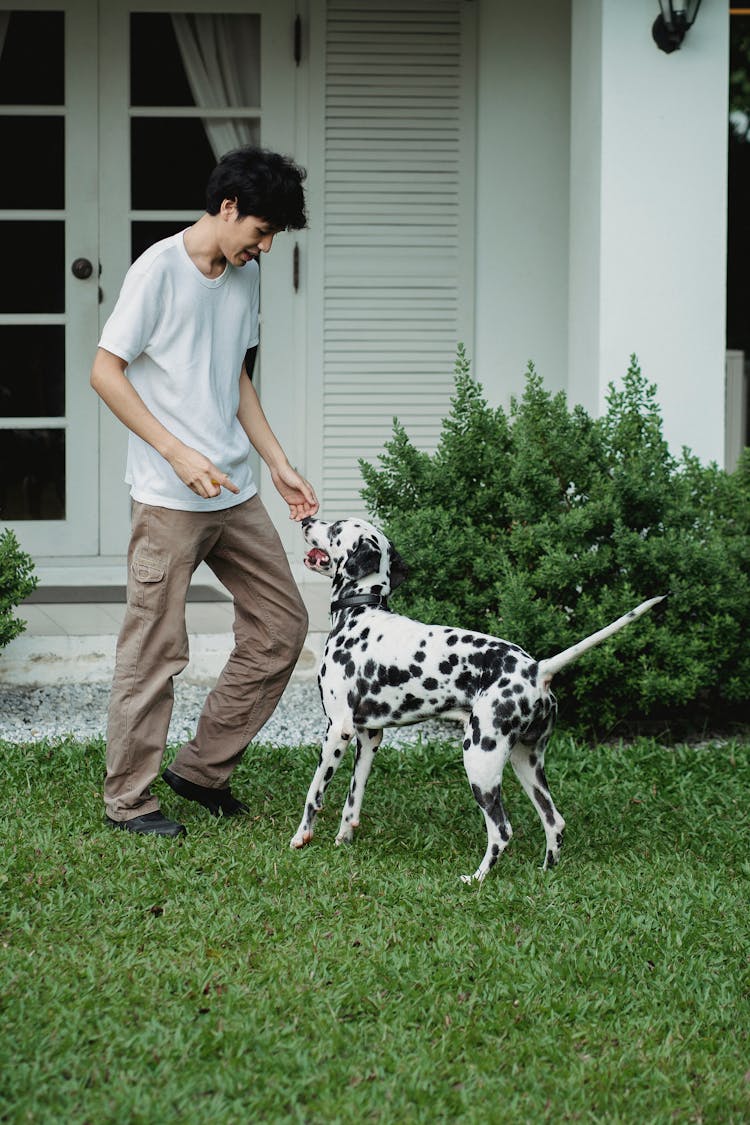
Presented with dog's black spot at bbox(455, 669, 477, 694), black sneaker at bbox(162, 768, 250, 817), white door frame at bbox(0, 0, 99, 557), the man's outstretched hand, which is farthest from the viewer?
white door frame at bbox(0, 0, 99, 557)

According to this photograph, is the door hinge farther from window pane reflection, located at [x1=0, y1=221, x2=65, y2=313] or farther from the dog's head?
the dog's head

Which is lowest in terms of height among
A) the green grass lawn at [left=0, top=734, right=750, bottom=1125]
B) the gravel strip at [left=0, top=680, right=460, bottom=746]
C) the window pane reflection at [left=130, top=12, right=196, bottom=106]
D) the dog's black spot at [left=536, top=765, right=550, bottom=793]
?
the green grass lawn at [left=0, top=734, right=750, bottom=1125]

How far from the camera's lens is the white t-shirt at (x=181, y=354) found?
162 inches

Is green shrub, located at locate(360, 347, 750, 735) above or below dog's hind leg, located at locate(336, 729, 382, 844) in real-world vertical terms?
above

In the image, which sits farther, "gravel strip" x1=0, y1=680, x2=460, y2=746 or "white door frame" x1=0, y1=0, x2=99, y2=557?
"white door frame" x1=0, y1=0, x2=99, y2=557

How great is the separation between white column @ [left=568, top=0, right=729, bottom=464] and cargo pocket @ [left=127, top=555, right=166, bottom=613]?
10.8 feet

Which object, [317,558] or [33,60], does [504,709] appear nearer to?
[317,558]

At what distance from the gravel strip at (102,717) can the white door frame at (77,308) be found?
221cm

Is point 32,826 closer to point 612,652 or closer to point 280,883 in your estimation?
point 280,883

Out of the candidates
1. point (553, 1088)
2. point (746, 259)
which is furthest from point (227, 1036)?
point (746, 259)

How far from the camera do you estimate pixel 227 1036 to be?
118 inches

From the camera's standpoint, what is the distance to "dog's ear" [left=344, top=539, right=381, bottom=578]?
4203 millimetres

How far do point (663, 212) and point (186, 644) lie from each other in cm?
378

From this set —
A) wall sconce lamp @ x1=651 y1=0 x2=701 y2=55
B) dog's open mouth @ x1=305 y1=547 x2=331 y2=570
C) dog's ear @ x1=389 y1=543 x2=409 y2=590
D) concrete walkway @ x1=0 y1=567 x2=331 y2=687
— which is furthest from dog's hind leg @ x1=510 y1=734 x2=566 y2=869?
wall sconce lamp @ x1=651 y1=0 x2=701 y2=55
